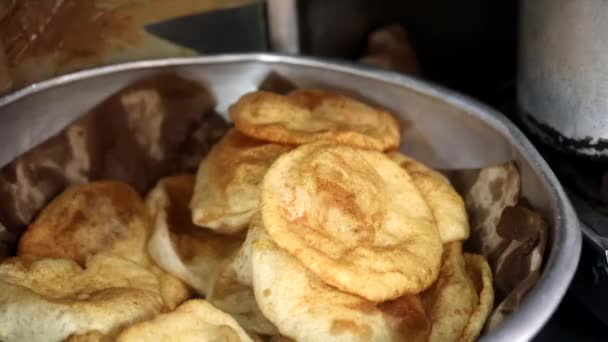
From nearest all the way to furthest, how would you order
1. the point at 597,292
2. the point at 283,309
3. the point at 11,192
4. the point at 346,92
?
the point at 283,309, the point at 597,292, the point at 11,192, the point at 346,92

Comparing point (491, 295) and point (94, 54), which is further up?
point (94, 54)

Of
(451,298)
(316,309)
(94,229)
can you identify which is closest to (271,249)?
(316,309)

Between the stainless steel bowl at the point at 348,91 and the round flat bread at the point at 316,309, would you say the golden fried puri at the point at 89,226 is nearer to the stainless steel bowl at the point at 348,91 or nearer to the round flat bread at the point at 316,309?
the stainless steel bowl at the point at 348,91

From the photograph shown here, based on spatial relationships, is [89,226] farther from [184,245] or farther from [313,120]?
[313,120]

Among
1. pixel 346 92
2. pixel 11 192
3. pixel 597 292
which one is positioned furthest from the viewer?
pixel 346 92

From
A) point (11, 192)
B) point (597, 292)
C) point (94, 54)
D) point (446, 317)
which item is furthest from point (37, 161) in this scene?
point (597, 292)

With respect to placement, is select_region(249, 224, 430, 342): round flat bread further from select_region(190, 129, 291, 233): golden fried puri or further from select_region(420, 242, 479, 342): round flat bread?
select_region(190, 129, 291, 233): golden fried puri

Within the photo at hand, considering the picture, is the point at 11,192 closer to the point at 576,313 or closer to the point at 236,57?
the point at 236,57
